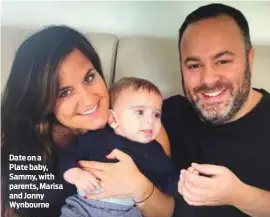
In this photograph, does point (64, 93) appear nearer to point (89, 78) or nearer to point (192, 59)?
point (89, 78)

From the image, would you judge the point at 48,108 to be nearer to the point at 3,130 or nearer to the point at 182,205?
the point at 3,130

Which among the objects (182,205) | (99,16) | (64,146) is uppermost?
(99,16)

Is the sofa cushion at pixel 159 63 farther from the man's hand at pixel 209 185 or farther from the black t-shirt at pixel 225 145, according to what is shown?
the man's hand at pixel 209 185

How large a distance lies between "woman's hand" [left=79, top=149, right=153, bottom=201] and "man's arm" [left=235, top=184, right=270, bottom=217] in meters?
0.14

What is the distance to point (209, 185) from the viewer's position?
67 cm

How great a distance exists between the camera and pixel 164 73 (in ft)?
2.37

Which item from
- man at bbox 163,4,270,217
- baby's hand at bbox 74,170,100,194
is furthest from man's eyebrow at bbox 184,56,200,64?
baby's hand at bbox 74,170,100,194

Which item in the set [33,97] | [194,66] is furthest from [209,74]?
[33,97]

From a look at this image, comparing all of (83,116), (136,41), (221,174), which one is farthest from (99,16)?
(221,174)

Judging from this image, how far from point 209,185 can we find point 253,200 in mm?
71

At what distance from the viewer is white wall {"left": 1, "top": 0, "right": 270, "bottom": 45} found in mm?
730

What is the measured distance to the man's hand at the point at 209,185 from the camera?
2.19 feet

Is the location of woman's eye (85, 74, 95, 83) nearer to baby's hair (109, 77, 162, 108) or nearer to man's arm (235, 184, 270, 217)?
baby's hair (109, 77, 162, 108)

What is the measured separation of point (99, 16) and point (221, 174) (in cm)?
33
